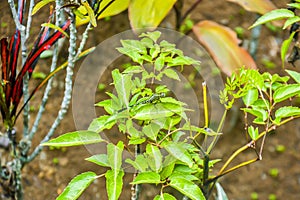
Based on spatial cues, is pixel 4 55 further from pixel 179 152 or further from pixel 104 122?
pixel 179 152

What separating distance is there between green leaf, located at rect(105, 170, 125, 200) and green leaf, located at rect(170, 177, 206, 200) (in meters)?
0.08

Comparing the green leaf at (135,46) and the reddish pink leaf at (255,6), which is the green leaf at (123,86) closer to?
the green leaf at (135,46)

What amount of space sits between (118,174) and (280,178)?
4.21ft

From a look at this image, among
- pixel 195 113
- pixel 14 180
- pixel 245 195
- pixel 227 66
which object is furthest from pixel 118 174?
pixel 245 195

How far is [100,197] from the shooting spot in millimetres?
1550

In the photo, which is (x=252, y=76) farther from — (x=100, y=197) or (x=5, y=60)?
(x=100, y=197)

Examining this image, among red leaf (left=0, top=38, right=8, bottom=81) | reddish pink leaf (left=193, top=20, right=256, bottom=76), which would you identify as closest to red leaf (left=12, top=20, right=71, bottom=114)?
red leaf (left=0, top=38, right=8, bottom=81)

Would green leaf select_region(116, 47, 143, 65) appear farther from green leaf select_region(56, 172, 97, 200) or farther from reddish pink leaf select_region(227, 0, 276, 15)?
reddish pink leaf select_region(227, 0, 276, 15)

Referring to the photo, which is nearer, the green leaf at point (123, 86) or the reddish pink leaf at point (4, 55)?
the green leaf at point (123, 86)

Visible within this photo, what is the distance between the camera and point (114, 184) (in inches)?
25.2

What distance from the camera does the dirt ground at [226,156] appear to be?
158cm

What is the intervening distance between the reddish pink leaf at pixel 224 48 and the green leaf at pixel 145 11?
179 mm

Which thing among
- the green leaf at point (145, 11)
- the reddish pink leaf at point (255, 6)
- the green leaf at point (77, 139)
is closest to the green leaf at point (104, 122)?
the green leaf at point (77, 139)

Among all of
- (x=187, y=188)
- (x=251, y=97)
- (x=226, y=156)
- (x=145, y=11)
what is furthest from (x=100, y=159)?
(x=226, y=156)
